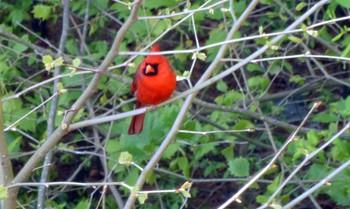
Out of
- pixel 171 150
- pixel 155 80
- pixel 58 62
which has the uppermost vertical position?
pixel 58 62

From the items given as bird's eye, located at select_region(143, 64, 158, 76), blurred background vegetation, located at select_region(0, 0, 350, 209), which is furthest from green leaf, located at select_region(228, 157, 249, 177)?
bird's eye, located at select_region(143, 64, 158, 76)

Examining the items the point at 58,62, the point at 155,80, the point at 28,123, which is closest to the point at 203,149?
the point at 28,123

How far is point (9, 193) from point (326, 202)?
274 centimetres

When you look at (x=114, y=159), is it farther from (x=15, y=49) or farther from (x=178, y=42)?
(x=178, y=42)

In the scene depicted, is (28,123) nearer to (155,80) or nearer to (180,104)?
(180,104)

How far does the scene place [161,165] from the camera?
5203mm

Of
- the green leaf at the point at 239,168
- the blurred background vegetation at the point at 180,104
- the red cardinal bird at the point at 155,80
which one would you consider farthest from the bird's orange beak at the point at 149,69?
the green leaf at the point at 239,168

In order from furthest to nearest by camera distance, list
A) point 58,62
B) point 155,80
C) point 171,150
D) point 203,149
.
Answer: point 203,149, point 171,150, point 155,80, point 58,62

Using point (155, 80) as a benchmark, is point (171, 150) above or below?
below

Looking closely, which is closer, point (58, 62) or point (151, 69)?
point (58, 62)

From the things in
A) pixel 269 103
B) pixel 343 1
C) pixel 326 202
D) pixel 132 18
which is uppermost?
pixel 132 18

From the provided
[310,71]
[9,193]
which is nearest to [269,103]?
[310,71]

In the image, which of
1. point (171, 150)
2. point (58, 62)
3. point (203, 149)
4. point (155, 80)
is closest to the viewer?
point (58, 62)

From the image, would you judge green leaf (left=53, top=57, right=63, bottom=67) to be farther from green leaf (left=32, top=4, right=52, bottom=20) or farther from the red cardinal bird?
green leaf (left=32, top=4, right=52, bottom=20)
